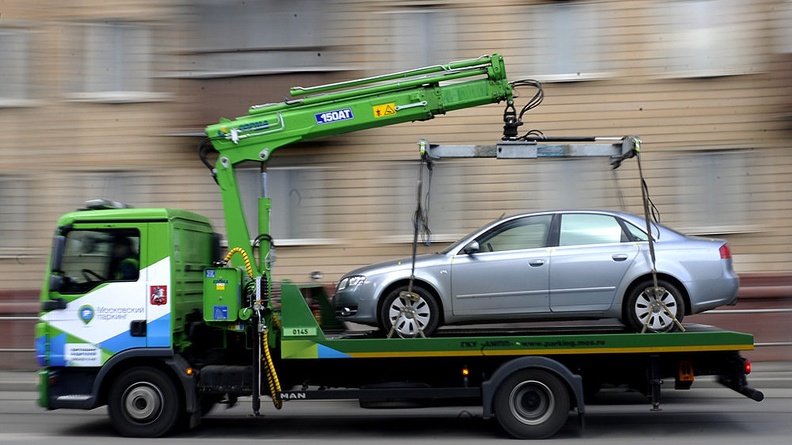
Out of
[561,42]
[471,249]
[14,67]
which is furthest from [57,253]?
[561,42]

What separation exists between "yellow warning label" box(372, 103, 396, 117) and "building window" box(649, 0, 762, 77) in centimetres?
731

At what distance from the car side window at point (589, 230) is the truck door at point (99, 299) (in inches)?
171

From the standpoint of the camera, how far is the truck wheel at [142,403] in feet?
28.0

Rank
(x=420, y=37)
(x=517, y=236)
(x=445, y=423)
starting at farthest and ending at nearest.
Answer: (x=420, y=37)
(x=445, y=423)
(x=517, y=236)

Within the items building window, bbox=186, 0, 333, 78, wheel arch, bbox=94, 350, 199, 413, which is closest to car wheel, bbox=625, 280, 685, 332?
wheel arch, bbox=94, 350, 199, 413

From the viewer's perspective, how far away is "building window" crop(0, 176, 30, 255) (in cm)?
1548

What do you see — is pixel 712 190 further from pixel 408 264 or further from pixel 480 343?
pixel 480 343

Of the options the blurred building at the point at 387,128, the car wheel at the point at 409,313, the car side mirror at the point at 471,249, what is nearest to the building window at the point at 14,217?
the blurred building at the point at 387,128

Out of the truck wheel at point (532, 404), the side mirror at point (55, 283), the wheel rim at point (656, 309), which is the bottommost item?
the truck wheel at point (532, 404)

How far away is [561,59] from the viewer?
48.8ft

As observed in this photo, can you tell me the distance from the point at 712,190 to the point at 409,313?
25.4ft

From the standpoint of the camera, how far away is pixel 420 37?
15.0 meters

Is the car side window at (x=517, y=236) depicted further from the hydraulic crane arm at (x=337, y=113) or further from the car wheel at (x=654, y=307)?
the hydraulic crane arm at (x=337, y=113)

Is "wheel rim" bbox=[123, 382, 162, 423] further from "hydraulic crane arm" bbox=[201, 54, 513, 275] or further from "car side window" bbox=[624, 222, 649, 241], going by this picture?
"car side window" bbox=[624, 222, 649, 241]
